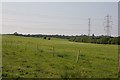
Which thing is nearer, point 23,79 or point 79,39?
point 23,79

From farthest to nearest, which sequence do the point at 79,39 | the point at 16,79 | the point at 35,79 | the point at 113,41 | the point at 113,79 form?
the point at 79,39, the point at 113,41, the point at 113,79, the point at 35,79, the point at 16,79

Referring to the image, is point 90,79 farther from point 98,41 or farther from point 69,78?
point 98,41

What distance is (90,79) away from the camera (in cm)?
1559

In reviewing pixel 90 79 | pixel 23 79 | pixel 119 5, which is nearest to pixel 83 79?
pixel 90 79

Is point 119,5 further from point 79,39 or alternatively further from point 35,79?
point 79,39

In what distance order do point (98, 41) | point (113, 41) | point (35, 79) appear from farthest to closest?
point (98, 41) → point (113, 41) → point (35, 79)

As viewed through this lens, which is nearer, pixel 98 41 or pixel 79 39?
pixel 98 41

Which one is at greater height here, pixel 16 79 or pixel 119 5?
pixel 119 5

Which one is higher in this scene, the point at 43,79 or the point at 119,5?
the point at 119,5

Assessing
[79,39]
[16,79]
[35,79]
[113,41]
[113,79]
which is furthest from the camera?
[79,39]

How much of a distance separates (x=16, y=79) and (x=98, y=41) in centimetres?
13328

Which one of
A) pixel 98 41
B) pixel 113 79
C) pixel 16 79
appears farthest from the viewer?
pixel 98 41

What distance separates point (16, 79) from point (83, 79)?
3831 mm

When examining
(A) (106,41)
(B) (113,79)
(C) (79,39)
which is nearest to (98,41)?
(A) (106,41)
